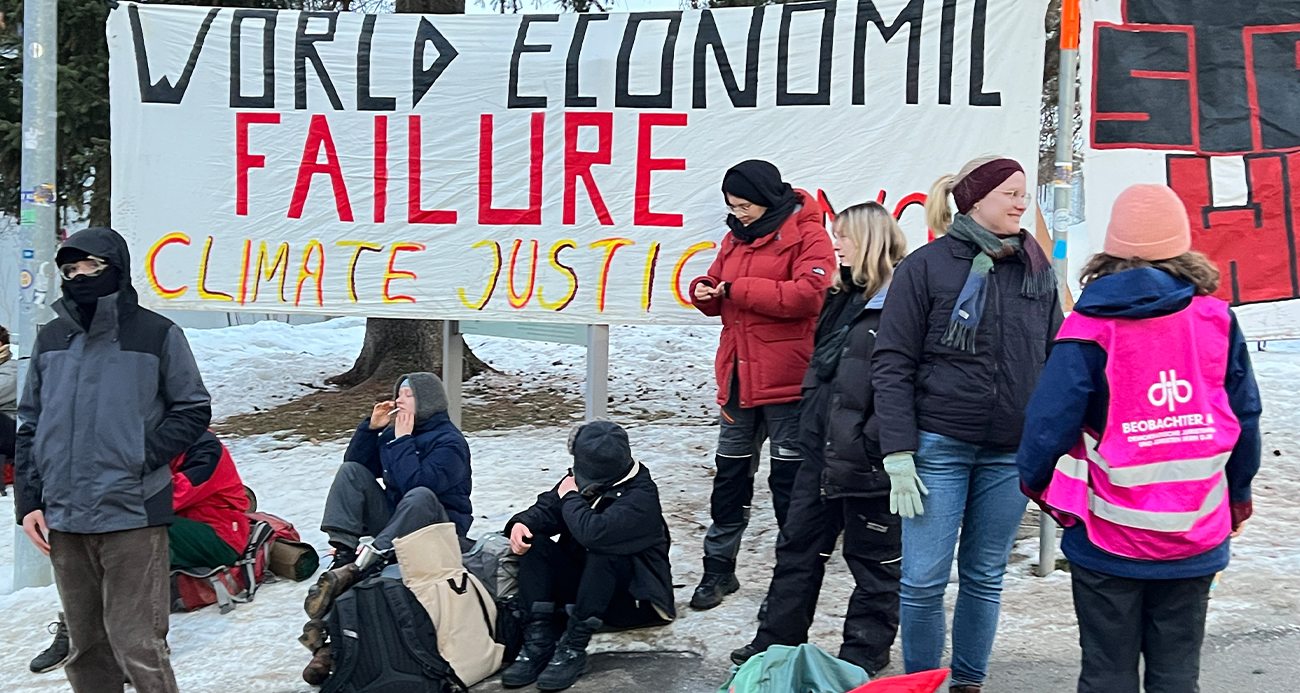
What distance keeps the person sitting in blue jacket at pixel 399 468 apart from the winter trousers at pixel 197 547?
58cm

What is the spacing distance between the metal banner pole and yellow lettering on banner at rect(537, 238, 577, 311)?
2.55 metres

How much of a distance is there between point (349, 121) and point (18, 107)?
14.6ft

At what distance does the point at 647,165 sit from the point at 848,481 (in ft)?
9.08

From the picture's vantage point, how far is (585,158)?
19.9 feet

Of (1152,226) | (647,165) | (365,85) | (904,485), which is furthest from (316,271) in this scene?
(1152,226)

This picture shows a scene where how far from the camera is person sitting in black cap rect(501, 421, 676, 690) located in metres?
4.29

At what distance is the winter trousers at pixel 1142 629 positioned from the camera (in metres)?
2.76

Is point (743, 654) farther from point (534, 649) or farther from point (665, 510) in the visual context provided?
point (665, 510)

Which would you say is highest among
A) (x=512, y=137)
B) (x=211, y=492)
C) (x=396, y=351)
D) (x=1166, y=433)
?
(x=512, y=137)

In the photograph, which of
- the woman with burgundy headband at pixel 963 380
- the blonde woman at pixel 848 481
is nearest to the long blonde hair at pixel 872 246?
the blonde woman at pixel 848 481

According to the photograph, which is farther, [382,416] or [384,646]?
[382,416]

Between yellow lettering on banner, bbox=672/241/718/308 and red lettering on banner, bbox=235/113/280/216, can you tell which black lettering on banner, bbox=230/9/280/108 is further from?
yellow lettering on banner, bbox=672/241/718/308

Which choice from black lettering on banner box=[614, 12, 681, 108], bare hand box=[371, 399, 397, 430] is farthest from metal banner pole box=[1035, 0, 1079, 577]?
bare hand box=[371, 399, 397, 430]

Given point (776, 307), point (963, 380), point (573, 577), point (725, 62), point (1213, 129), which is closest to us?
point (963, 380)
